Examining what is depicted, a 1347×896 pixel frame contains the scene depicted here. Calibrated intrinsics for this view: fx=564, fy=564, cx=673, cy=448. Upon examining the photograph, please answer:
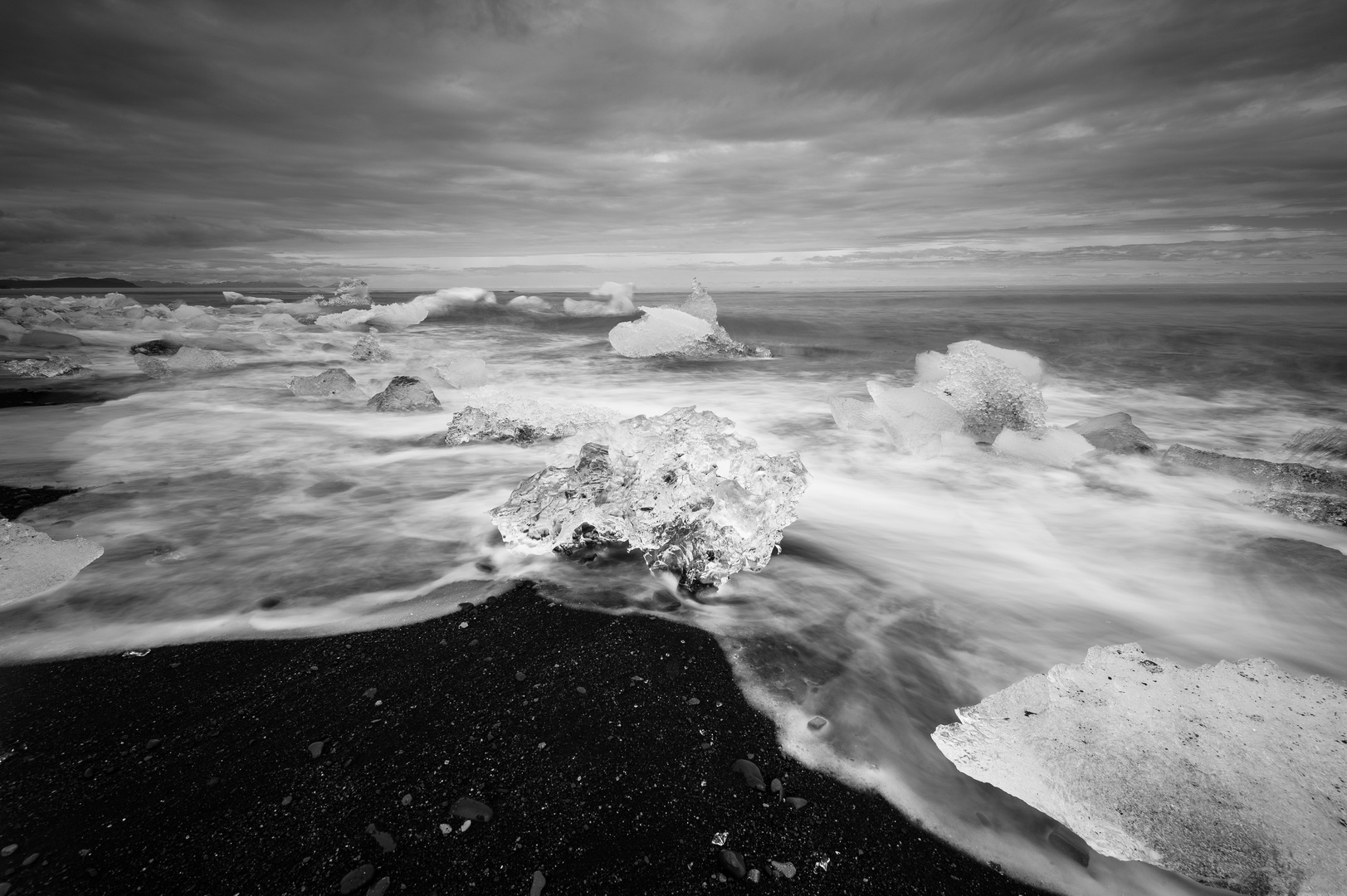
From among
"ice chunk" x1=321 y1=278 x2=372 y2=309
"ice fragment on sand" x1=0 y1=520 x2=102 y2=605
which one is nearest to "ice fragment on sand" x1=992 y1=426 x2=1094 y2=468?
"ice fragment on sand" x1=0 y1=520 x2=102 y2=605

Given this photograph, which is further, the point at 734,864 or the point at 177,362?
the point at 177,362

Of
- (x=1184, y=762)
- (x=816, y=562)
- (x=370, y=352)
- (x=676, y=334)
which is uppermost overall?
(x=676, y=334)

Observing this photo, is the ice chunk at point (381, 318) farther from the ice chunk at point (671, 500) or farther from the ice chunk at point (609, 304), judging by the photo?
the ice chunk at point (671, 500)

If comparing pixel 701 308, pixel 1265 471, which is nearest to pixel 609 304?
pixel 701 308

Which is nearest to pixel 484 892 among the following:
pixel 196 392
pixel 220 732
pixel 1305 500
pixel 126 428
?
pixel 220 732

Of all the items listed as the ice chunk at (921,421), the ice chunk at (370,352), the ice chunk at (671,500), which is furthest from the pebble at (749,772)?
the ice chunk at (370,352)

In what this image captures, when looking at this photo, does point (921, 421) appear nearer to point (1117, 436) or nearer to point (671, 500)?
point (1117, 436)

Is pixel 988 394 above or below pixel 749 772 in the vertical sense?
above
